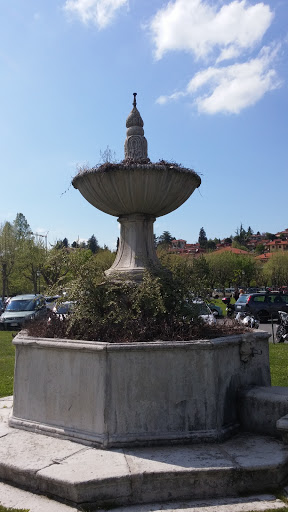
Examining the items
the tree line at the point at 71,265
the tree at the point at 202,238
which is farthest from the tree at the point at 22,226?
the tree at the point at 202,238

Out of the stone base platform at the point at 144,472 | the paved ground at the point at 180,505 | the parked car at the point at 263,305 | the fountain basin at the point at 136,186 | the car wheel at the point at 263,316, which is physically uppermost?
the fountain basin at the point at 136,186

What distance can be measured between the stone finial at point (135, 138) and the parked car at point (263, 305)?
52.9 ft

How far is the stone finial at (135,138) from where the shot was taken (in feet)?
21.9

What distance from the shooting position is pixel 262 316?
21.8m

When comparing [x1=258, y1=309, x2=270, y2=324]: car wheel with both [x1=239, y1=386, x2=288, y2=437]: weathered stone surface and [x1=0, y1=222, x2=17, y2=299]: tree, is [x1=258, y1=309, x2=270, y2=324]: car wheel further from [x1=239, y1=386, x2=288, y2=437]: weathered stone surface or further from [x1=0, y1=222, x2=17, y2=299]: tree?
[x1=0, y1=222, x2=17, y2=299]: tree

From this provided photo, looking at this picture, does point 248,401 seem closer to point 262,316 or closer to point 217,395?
point 217,395

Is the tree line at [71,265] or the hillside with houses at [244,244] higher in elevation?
the hillside with houses at [244,244]

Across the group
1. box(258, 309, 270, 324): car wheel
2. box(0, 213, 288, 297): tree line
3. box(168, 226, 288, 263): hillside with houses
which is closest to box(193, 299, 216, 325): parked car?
box(0, 213, 288, 297): tree line

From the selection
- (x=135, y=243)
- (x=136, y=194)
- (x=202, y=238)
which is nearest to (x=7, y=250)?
(x=135, y=243)

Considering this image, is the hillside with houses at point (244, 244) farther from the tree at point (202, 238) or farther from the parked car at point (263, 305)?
the parked car at point (263, 305)

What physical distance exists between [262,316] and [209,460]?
19027mm

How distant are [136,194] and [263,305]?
57.4ft

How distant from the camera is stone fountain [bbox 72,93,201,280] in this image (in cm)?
568

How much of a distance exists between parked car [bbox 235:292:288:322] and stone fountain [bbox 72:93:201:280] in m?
16.2
